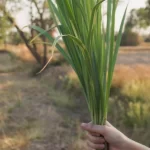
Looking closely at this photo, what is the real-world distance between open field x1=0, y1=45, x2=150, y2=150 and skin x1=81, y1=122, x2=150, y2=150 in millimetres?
1715

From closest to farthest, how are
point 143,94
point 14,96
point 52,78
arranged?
point 143,94
point 14,96
point 52,78

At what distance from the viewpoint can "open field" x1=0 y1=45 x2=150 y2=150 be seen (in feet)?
10.4

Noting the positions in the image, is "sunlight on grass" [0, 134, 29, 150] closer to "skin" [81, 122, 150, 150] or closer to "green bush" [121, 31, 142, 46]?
"skin" [81, 122, 150, 150]

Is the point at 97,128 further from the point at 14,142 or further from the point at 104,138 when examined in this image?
the point at 14,142

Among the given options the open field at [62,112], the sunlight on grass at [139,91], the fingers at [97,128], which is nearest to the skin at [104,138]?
the fingers at [97,128]

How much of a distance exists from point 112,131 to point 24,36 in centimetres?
757

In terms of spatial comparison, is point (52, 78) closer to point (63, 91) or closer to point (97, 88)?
point (63, 91)

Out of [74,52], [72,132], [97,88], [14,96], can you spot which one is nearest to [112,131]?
[97,88]

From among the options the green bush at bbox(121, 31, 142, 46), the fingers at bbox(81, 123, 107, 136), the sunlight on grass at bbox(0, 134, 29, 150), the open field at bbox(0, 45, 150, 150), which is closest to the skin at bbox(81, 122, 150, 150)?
the fingers at bbox(81, 123, 107, 136)

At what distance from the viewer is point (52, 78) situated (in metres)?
6.95

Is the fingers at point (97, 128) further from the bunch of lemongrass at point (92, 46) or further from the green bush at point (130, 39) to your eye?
the green bush at point (130, 39)

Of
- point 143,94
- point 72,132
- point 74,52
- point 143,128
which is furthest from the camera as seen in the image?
point 143,94

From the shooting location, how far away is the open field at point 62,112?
3.18 meters

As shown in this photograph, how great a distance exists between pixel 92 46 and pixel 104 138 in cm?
34
